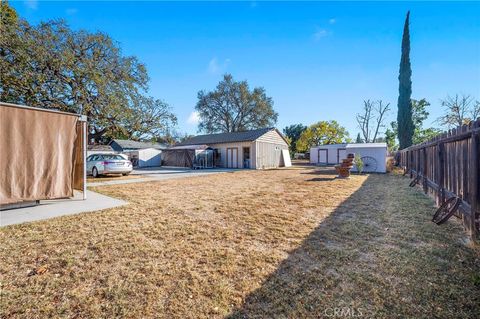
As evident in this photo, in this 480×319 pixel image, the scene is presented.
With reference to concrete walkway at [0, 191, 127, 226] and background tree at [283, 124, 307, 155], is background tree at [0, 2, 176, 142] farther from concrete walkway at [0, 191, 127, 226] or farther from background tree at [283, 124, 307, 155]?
background tree at [283, 124, 307, 155]

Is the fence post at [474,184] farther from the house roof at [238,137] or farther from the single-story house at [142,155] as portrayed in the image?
the single-story house at [142,155]

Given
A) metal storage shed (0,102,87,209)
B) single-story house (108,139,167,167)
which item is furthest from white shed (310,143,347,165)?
metal storage shed (0,102,87,209)

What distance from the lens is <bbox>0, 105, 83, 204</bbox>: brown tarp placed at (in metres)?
4.50

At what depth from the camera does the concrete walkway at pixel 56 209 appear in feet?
14.3

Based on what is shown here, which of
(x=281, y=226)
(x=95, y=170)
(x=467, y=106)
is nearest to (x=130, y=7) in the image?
(x=95, y=170)

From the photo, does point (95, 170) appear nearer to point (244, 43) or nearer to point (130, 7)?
point (130, 7)

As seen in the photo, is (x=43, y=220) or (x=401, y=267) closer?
(x=401, y=267)

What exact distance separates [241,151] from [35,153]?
56.6 feet

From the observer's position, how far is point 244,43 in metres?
12.2

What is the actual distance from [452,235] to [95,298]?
499 centimetres

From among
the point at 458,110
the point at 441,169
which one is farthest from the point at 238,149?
the point at 458,110

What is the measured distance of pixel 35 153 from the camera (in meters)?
4.93

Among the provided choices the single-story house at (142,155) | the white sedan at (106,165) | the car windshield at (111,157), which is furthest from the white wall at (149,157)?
the car windshield at (111,157)

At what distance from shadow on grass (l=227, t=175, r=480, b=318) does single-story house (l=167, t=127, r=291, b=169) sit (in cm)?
1703
